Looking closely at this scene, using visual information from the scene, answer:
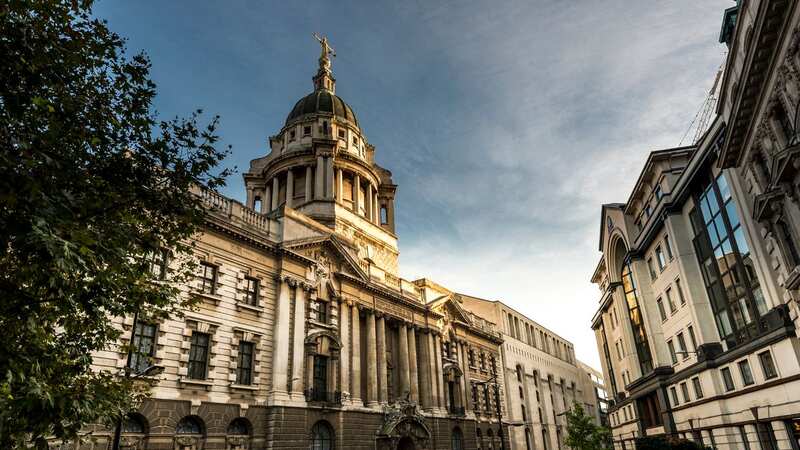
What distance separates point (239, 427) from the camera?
25688mm

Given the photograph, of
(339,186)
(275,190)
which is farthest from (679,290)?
(275,190)

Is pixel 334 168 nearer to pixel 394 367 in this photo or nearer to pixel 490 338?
pixel 394 367

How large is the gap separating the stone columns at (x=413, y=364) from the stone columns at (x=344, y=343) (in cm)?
826

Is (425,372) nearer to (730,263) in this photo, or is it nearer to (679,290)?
(679,290)

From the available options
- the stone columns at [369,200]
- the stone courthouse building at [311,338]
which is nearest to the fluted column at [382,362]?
the stone courthouse building at [311,338]

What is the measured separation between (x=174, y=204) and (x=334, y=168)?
36546mm

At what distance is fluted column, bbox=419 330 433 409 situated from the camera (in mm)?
41031

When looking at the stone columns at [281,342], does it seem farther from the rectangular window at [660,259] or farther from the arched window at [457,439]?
the rectangular window at [660,259]

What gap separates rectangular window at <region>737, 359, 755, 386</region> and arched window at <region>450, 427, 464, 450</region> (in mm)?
23155

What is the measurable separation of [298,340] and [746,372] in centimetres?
2419

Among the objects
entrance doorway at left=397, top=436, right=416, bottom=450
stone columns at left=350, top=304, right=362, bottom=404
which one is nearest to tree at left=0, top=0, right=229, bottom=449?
stone columns at left=350, top=304, right=362, bottom=404

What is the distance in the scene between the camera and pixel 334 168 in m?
49.9

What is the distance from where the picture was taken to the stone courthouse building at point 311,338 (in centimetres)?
2395

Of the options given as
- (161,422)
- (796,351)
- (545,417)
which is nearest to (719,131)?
(796,351)
